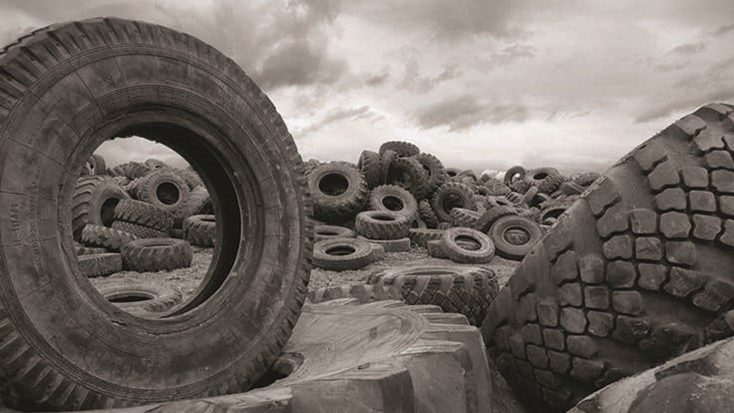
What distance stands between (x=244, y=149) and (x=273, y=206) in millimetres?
275

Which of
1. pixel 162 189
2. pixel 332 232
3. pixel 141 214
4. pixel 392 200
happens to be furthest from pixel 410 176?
pixel 141 214

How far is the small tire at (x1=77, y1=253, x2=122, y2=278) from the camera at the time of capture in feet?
19.4

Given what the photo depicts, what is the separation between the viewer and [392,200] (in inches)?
377

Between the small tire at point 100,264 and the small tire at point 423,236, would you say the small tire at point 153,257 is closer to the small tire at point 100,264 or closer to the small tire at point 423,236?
the small tire at point 100,264

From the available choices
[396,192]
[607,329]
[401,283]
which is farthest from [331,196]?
[607,329]

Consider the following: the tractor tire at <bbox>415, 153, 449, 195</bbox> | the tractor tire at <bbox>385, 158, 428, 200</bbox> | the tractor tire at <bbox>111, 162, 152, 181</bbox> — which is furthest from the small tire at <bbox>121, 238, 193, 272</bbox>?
the tractor tire at <bbox>111, 162, 152, 181</bbox>

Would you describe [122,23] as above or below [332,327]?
above

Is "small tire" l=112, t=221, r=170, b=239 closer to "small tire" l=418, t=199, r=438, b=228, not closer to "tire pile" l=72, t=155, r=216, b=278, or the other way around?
"tire pile" l=72, t=155, r=216, b=278

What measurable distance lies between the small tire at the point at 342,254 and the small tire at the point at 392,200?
2275 millimetres

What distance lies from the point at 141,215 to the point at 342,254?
11.4 ft

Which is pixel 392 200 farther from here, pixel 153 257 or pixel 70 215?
pixel 70 215

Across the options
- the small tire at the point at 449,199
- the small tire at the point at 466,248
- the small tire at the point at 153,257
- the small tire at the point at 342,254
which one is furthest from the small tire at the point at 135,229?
the small tire at the point at 449,199

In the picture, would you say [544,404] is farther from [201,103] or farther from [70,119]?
[70,119]

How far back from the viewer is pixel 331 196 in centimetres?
897
